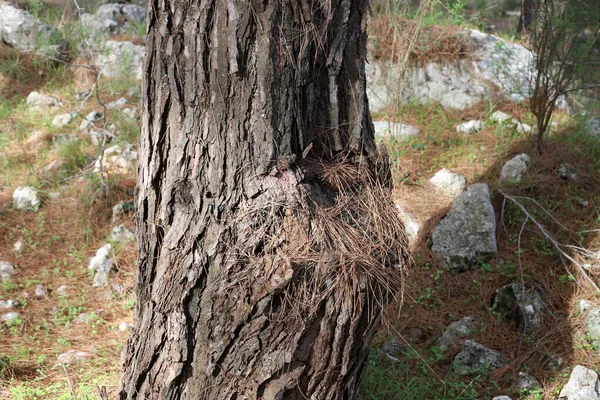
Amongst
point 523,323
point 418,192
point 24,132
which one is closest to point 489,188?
point 418,192

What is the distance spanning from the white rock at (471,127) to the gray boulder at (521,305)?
1908 millimetres

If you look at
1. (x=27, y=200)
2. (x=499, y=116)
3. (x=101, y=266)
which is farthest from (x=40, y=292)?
(x=499, y=116)

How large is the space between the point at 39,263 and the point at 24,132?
179cm

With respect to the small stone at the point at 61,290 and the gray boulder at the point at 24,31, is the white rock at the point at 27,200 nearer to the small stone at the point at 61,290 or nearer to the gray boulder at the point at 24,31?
the small stone at the point at 61,290

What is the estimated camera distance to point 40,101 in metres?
5.52

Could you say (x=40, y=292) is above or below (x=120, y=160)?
below

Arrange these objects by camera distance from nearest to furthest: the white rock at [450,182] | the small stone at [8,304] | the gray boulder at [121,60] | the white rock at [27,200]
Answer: the small stone at [8,304], the white rock at [450,182], the white rock at [27,200], the gray boulder at [121,60]

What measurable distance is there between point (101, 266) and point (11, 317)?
0.65m

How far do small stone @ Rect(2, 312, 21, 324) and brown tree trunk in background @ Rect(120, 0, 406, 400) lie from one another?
1648mm

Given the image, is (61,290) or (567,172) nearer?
(61,290)

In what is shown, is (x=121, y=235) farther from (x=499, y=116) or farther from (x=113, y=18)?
(x=113, y=18)

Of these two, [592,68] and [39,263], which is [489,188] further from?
[39,263]

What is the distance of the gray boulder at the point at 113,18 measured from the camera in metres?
6.25

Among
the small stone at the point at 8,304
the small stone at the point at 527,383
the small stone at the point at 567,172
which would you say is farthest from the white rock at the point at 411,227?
the small stone at the point at 8,304
